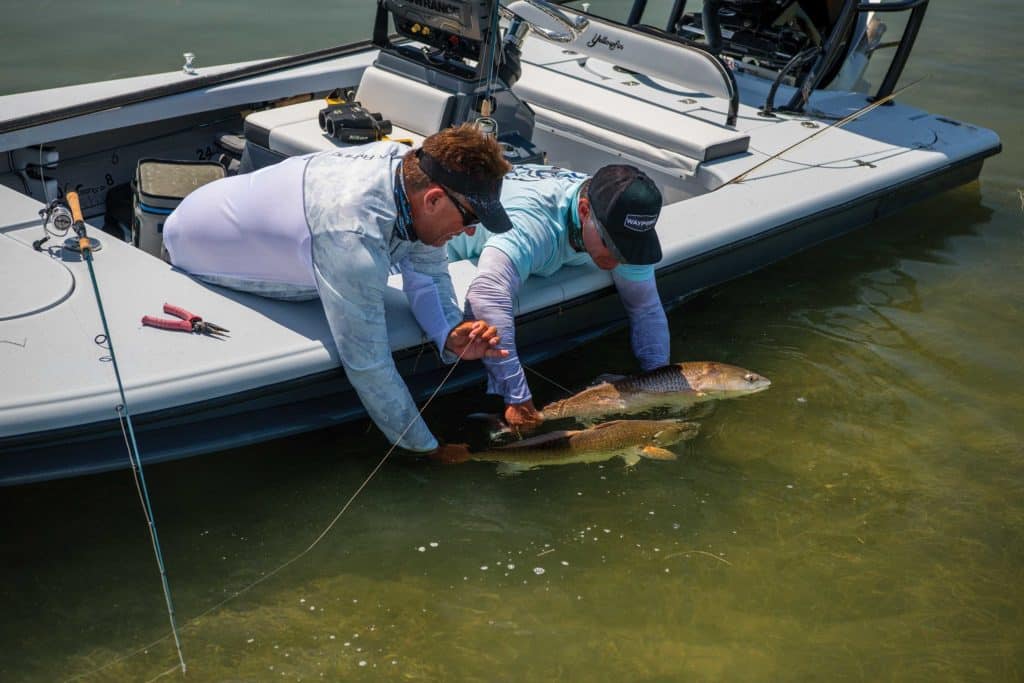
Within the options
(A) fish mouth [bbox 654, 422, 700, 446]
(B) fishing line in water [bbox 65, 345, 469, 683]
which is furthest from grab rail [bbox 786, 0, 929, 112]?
(B) fishing line in water [bbox 65, 345, 469, 683]

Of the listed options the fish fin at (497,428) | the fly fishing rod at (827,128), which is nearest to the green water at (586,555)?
the fish fin at (497,428)

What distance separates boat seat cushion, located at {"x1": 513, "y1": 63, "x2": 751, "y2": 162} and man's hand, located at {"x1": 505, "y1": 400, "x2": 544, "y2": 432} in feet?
5.59

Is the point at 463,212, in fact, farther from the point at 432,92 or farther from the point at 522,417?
the point at 432,92

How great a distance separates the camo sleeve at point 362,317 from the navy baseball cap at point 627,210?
83 cm

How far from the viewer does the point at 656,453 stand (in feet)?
12.1

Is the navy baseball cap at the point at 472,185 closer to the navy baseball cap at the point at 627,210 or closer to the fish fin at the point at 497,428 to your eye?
the navy baseball cap at the point at 627,210

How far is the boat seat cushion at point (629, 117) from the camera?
477 cm

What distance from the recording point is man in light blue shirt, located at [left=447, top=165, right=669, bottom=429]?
3480 millimetres

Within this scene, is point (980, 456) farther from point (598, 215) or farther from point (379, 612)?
point (379, 612)

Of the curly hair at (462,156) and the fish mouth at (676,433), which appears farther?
the fish mouth at (676,433)

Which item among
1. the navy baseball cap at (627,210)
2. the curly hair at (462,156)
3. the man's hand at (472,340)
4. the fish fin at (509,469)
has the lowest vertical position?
the fish fin at (509,469)

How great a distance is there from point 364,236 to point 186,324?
640 millimetres

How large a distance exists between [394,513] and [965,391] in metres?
2.46

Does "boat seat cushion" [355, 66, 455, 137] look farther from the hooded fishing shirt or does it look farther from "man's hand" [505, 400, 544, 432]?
"man's hand" [505, 400, 544, 432]
